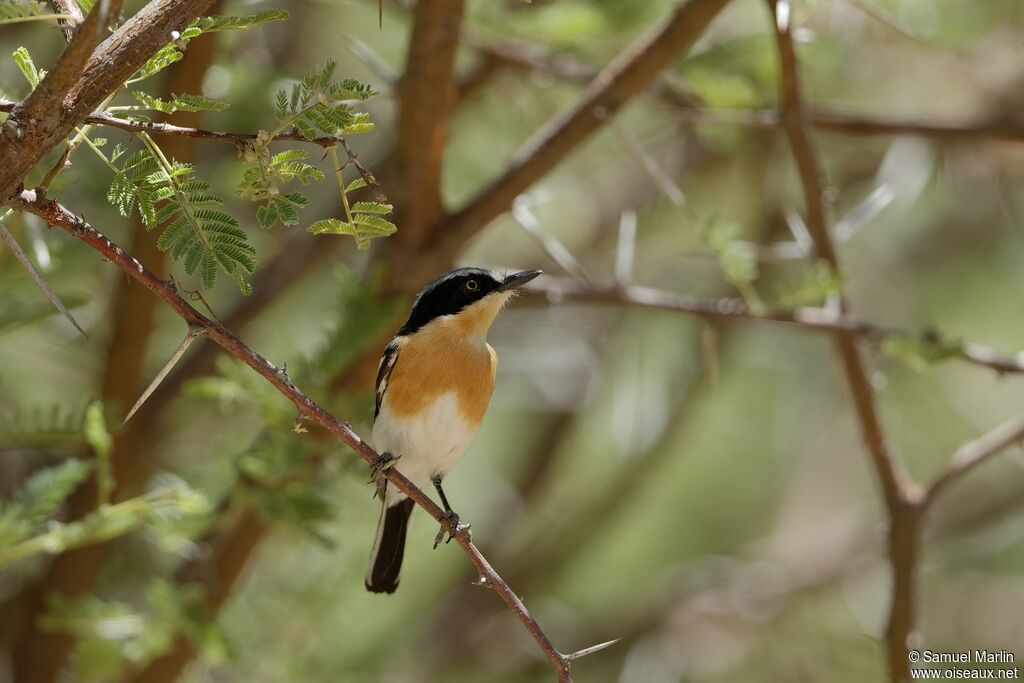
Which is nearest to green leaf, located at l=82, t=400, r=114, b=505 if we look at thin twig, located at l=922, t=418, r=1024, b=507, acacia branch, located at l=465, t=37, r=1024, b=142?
acacia branch, located at l=465, t=37, r=1024, b=142

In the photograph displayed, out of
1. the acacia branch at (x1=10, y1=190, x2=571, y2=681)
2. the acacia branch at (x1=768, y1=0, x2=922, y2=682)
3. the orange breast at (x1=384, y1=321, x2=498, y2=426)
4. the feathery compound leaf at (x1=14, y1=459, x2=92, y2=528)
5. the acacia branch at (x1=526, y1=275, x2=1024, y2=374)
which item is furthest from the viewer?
the acacia branch at (x1=768, y1=0, x2=922, y2=682)

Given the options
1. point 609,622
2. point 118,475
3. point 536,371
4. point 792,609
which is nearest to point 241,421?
point 118,475

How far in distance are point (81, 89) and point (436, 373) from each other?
7.48 feet

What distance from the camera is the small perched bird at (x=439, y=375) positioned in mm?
4371

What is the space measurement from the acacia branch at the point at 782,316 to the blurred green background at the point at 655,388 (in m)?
0.57

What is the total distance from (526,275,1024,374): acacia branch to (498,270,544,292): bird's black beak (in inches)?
31.4

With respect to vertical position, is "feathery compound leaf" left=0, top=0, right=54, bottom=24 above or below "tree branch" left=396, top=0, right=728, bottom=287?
below

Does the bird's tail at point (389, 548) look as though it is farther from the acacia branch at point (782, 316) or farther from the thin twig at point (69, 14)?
the thin twig at point (69, 14)

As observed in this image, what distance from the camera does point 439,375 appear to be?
4363 mm

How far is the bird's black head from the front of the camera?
4418 millimetres

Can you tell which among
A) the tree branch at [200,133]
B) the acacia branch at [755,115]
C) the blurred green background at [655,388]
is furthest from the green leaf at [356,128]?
the acacia branch at [755,115]

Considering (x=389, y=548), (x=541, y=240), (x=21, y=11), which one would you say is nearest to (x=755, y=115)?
(x=541, y=240)

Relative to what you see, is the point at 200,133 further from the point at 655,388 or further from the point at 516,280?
the point at 655,388

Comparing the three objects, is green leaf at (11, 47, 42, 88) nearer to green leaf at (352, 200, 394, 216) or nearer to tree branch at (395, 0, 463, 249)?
green leaf at (352, 200, 394, 216)
